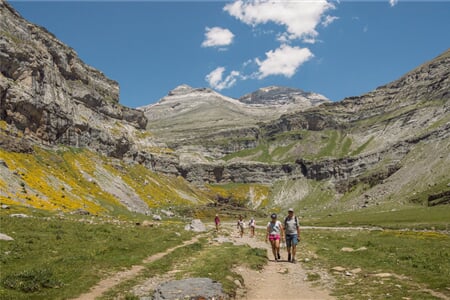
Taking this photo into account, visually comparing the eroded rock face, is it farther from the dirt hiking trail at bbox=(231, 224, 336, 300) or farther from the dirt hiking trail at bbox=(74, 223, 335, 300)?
the dirt hiking trail at bbox=(231, 224, 336, 300)

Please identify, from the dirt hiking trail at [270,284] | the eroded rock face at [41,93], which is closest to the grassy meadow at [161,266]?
the dirt hiking trail at [270,284]

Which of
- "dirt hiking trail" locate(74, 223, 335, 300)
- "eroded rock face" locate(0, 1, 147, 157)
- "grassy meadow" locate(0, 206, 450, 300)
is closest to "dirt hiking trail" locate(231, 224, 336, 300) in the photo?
"dirt hiking trail" locate(74, 223, 335, 300)

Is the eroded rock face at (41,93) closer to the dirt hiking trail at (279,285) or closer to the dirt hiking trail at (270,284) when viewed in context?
the dirt hiking trail at (270,284)

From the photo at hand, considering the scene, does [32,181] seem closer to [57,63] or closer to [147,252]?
[147,252]

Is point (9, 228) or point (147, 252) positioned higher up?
point (9, 228)

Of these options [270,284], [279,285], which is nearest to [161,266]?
[270,284]

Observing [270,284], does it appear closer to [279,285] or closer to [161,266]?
[279,285]

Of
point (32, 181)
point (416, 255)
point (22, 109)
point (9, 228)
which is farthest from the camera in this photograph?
point (22, 109)

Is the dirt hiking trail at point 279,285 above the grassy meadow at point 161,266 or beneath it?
beneath

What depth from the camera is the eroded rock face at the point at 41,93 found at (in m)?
134

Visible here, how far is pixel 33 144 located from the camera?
134000 millimetres

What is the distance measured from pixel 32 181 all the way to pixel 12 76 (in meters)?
59.1

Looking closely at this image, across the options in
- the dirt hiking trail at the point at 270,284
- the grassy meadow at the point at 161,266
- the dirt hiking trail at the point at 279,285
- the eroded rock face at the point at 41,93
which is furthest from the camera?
the eroded rock face at the point at 41,93

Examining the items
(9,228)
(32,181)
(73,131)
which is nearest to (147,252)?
(9,228)
